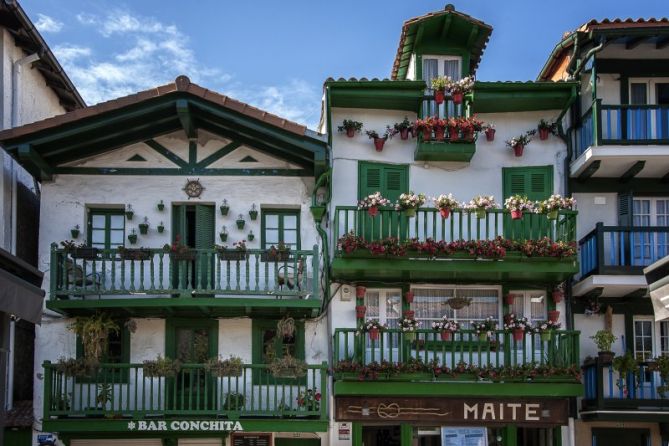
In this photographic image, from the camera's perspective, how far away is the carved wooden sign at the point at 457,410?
62.1 feet

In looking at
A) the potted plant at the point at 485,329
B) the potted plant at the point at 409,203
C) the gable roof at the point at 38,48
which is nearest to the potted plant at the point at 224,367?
the potted plant at the point at 409,203

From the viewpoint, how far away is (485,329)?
747 inches

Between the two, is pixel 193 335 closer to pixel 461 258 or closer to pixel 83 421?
pixel 83 421

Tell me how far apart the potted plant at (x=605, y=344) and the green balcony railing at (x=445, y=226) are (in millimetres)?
2125

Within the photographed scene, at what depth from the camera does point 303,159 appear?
64.7 ft

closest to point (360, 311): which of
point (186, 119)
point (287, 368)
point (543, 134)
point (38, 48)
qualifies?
point (287, 368)

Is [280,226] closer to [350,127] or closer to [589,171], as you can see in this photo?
[350,127]

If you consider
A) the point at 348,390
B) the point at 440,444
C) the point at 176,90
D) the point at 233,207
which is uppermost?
the point at 176,90

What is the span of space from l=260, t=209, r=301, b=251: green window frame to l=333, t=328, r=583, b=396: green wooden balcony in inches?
97.7

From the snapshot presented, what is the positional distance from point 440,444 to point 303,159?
6.83 m

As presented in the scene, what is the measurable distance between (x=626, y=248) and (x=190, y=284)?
9.30 meters

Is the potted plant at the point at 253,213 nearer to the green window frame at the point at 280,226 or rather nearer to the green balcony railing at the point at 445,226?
the green window frame at the point at 280,226

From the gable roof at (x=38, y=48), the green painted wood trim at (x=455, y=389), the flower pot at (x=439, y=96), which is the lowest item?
the green painted wood trim at (x=455, y=389)

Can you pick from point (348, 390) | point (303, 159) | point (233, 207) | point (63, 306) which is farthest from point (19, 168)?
point (348, 390)
